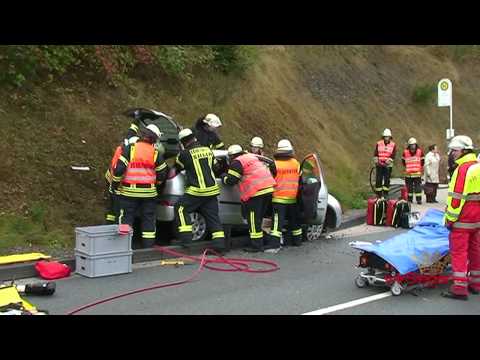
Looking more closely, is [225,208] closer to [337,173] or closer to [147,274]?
[147,274]

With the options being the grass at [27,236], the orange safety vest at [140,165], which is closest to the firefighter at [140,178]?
A: the orange safety vest at [140,165]

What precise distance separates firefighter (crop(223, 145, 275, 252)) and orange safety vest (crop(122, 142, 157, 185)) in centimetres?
138

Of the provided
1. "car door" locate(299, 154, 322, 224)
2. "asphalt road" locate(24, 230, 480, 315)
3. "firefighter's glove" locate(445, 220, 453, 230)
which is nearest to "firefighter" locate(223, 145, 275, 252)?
"car door" locate(299, 154, 322, 224)

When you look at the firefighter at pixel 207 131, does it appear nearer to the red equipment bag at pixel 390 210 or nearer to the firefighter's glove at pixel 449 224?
the red equipment bag at pixel 390 210

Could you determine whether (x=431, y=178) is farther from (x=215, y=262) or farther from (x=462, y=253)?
(x=462, y=253)

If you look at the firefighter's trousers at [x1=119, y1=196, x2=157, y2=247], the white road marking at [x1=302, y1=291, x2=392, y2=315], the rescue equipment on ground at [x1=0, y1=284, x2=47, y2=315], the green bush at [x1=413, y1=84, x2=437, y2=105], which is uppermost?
the green bush at [x1=413, y1=84, x2=437, y2=105]

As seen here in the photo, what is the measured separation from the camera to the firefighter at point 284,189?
32.0 ft

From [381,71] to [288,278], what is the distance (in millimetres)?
23138

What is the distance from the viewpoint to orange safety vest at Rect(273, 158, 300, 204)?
9.77 metres

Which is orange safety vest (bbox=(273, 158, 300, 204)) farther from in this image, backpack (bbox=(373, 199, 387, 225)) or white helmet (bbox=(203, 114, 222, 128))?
backpack (bbox=(373, 199, 387, 225))

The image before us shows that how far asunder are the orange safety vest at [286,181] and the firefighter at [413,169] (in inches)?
304

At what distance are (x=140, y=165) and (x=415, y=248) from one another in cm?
401

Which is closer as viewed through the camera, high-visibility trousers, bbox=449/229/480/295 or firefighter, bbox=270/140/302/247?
high-visibility trousers, bbox=449/229/480/295

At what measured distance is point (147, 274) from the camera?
775 centimetres
